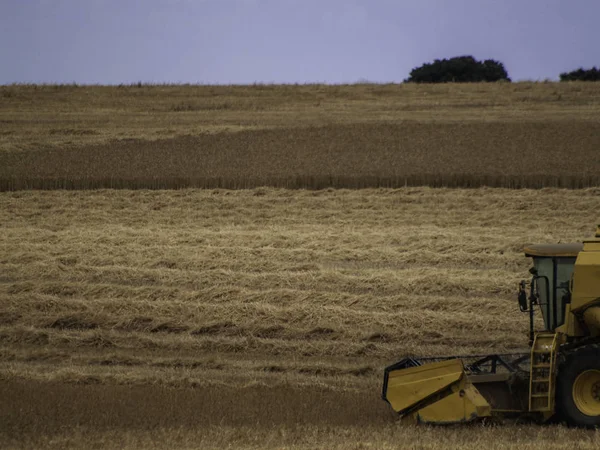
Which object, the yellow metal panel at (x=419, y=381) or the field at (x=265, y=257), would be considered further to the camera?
the field at (x=265, y=257)

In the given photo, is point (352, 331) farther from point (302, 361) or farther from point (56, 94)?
point (56, 94)

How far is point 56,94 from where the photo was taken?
34781 millimetres

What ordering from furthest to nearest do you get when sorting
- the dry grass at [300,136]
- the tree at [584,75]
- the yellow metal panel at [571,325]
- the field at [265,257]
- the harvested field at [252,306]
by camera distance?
the tree at [584,75], the dry grass at [300,136], the field at [265,257], the harvested field at [252,306], the yellow metal panel at [571,325]

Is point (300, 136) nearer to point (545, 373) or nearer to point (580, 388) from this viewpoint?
point (545, 373)

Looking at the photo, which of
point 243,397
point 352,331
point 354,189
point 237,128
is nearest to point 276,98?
point 237,128

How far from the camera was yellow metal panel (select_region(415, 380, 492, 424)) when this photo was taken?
8172 mm

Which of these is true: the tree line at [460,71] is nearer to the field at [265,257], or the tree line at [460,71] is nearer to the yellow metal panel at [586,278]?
the field at [265,257]

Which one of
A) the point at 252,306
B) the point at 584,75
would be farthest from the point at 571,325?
the point at 584,75

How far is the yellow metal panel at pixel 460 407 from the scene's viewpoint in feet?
26.8

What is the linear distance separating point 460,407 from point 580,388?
3.72ft

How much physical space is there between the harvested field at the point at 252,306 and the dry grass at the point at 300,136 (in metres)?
1.04

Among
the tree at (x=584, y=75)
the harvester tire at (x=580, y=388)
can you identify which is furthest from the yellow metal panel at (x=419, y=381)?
the tree at (x=584, y=75)

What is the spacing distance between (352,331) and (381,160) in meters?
11.7

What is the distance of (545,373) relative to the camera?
825 centimetres
